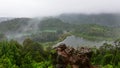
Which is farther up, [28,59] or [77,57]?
[77,57]

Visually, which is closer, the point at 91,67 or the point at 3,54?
the point at 91,67

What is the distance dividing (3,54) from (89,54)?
29.3 meters

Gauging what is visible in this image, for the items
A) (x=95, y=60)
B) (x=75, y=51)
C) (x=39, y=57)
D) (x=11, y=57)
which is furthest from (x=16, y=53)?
(x=95, y=60)

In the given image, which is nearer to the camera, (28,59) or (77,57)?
(77,57)

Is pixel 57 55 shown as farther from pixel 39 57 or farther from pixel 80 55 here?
pixel 39 57

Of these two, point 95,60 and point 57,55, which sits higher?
point 57,55

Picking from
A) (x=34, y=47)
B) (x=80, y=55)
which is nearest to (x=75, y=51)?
(x=80, y=55)

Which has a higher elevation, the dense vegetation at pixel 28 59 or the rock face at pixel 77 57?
the rock face at pixel 77 57

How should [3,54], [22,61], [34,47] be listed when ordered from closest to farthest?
[22,61], [3,54], [34,47]

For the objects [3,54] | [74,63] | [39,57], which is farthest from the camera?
[39,57]

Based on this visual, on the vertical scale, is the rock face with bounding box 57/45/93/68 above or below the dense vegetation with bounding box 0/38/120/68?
above

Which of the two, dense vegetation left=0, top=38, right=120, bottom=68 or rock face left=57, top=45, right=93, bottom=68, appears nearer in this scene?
rock face left=57, top=45, right=93, bottom=68

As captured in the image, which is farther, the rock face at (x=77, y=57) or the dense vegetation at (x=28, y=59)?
the dense vegetation at (x=28, y=59)

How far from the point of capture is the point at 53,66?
103 m
